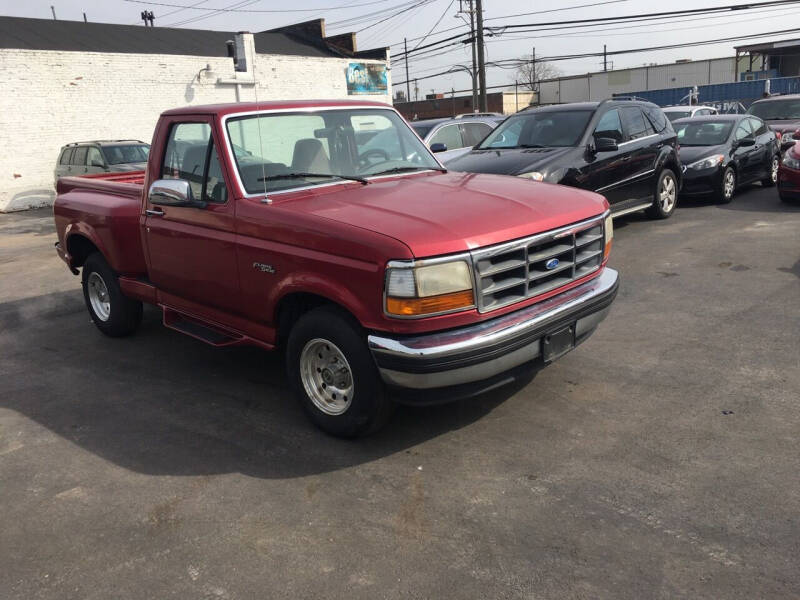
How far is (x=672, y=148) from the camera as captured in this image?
33.6 feet

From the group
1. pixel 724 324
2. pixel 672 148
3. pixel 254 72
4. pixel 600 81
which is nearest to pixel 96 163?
pixel 254 72

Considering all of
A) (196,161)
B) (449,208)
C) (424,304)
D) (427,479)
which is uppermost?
(196,161)

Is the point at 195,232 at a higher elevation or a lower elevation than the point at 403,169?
lower

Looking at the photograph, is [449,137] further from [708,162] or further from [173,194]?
[173,194]

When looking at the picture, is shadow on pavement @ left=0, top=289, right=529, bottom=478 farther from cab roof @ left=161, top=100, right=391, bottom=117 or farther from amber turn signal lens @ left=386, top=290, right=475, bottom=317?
cab roof @ left=161, top=100, right=391, bottom=117

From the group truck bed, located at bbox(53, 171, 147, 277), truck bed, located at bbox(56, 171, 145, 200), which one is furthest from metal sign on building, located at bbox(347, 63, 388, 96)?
truck bed, located at bbox(53, 171, 147, 277)

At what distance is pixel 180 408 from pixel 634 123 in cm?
782

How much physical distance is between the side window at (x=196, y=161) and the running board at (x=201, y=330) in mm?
938

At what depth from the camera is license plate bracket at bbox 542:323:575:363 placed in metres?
3.89

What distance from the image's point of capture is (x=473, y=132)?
43.4 ft

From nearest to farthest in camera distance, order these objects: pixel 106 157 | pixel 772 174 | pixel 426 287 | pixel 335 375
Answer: pixel 426 287
pixel 335 375
pixel 772 174
pixel 106 157

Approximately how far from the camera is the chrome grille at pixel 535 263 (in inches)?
143

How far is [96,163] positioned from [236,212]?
13257mm

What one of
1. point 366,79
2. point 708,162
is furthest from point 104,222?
point 366,79
